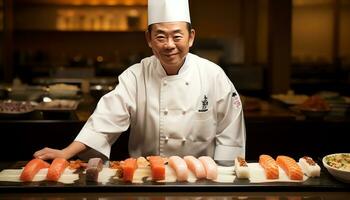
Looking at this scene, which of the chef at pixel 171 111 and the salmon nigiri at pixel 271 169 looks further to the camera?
the chef at pixel 171 111

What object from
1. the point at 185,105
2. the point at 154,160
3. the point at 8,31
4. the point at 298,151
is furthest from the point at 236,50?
the point at 154,160

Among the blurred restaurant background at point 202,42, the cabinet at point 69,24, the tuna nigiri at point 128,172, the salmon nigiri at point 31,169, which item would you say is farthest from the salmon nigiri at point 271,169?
the cabinet at point 69,24

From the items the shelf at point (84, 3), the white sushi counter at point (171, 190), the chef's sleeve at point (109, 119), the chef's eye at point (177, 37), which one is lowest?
the white sushi counter at point (171, 190)

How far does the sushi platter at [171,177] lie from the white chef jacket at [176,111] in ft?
2.12

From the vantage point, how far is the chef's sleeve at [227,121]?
9.88 feet

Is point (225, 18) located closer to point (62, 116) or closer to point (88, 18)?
point (88, 18)

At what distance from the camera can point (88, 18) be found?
8891mm

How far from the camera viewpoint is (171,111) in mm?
2945

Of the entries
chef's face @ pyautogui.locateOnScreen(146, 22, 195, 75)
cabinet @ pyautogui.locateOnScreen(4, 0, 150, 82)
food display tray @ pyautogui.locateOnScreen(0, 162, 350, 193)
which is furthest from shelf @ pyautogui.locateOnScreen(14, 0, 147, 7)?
food display tray @ pyautogui.locateOnScreen(0, 162, 350, 193)

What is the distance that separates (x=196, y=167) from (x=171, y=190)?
196 millimetres

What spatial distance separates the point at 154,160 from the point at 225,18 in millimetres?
7091

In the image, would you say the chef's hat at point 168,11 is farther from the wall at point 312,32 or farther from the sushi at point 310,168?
the wall at point 312,32

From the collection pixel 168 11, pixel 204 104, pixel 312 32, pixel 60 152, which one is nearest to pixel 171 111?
pixel 204 104

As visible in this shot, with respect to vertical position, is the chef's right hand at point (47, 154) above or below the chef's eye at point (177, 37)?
below
